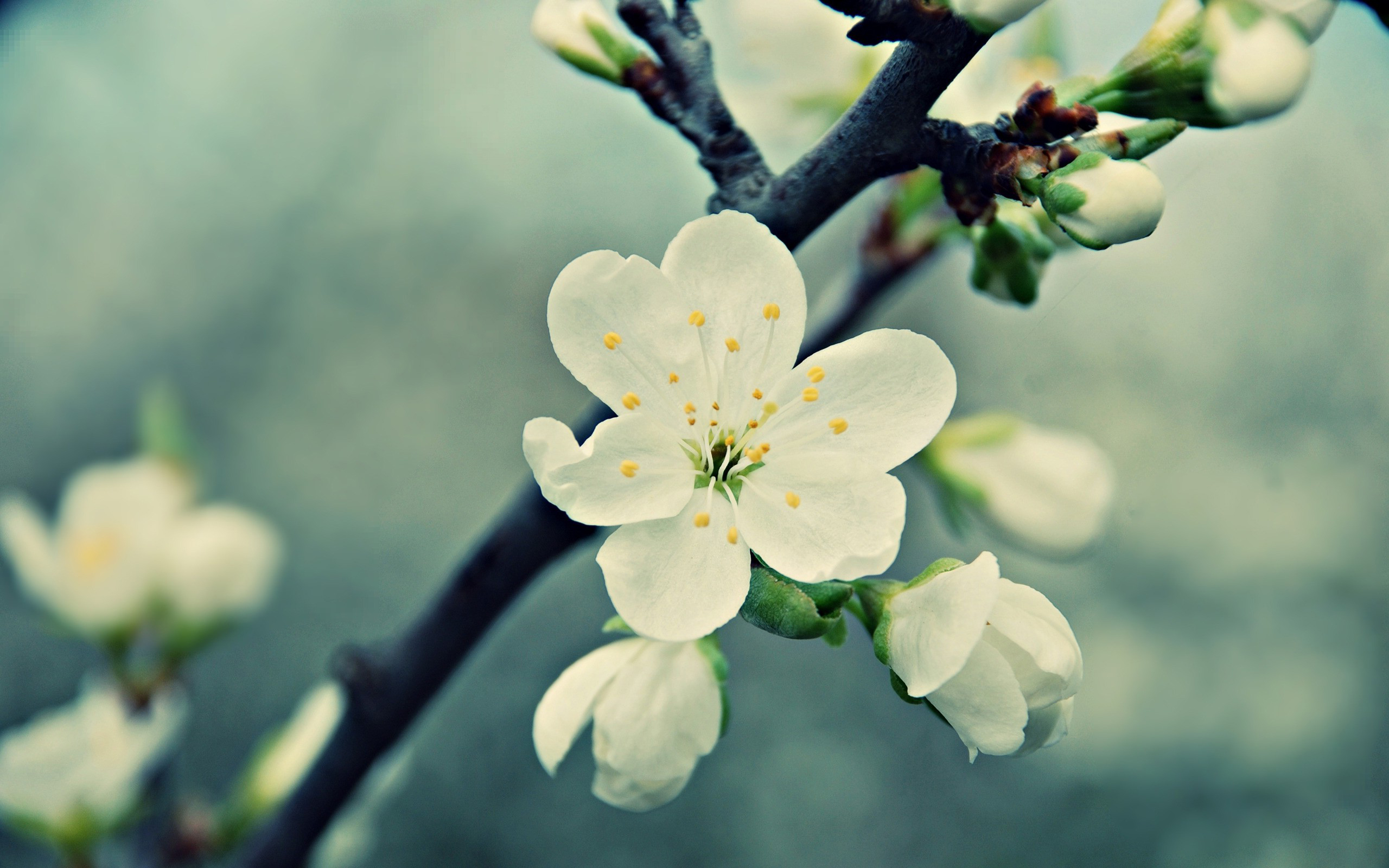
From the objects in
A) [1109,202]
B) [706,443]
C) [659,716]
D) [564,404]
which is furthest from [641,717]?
[564,404]

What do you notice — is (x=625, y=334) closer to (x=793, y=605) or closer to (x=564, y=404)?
(x=793, y=605)

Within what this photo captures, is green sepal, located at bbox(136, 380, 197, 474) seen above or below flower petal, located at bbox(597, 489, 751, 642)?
above

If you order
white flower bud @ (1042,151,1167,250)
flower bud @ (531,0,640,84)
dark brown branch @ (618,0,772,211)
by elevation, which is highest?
flower bud @ (531,0,640,84)

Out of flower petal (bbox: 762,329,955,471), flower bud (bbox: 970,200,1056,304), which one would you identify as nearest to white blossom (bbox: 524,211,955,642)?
flower petal (bbox: 762,329,955,471)

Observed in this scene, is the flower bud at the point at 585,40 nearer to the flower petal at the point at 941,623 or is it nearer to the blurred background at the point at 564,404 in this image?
the flower petal at the point at 941,623

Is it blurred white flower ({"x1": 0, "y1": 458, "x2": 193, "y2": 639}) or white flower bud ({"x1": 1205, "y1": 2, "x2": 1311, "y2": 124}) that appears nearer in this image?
white flower bud ({"x1": 1205, "y1": 2, "x2": 1311, "y2": 124})

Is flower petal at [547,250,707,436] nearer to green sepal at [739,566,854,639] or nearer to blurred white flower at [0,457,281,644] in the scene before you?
green sepal at [739,566,854,639]
